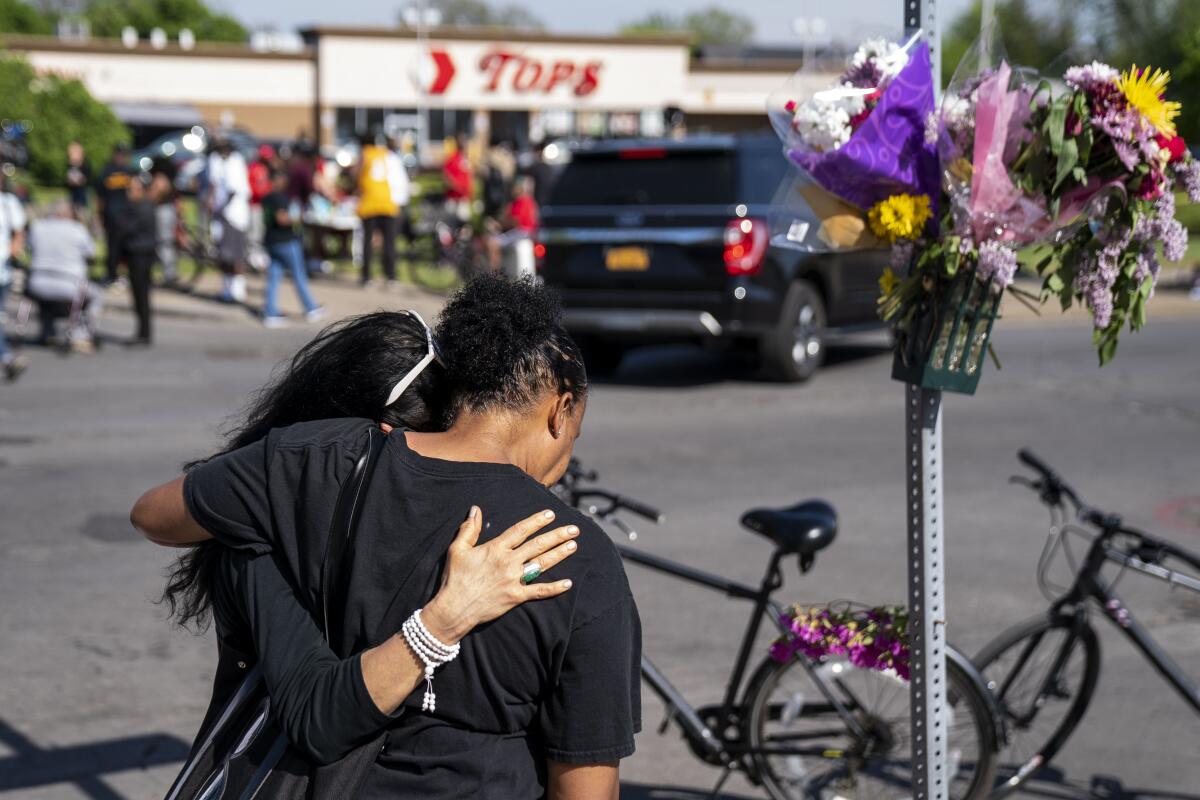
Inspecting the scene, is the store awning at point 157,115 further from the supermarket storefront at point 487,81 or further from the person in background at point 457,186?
the person in background at point 457,186

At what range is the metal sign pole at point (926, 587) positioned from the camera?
9.66 ft

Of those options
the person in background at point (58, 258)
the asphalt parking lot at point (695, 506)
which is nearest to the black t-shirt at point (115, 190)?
the asphalt parking lot at point (695, 506)

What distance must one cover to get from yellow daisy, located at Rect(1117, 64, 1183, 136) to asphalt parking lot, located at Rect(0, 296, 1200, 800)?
2.65 m

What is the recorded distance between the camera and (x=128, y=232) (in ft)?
43.3

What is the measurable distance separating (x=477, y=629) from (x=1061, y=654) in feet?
9.81

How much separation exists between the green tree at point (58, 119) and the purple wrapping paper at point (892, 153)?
30704mm

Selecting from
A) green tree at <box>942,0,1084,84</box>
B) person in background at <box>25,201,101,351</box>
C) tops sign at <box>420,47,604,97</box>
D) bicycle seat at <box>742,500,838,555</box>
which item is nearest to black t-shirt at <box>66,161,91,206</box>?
person in background at <box>25,201,101,351</box>

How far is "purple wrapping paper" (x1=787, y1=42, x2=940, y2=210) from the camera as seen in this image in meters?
2.74

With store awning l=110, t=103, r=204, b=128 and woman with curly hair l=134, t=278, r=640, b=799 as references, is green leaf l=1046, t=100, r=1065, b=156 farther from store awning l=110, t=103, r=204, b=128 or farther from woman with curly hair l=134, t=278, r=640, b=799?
store awning l=110, t=103, r=204, b=128

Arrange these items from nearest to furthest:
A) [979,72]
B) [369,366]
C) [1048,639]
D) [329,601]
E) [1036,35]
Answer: [329,601] → [369,366] → [979,72] → [1048,639] → [1036,35]

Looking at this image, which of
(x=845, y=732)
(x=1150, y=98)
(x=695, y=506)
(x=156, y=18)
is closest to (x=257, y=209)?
(x=695, y=506)

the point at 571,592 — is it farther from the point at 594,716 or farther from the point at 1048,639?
the point at 1048,639

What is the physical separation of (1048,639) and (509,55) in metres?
48.9

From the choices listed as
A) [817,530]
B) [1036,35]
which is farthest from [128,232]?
[1036,35]
